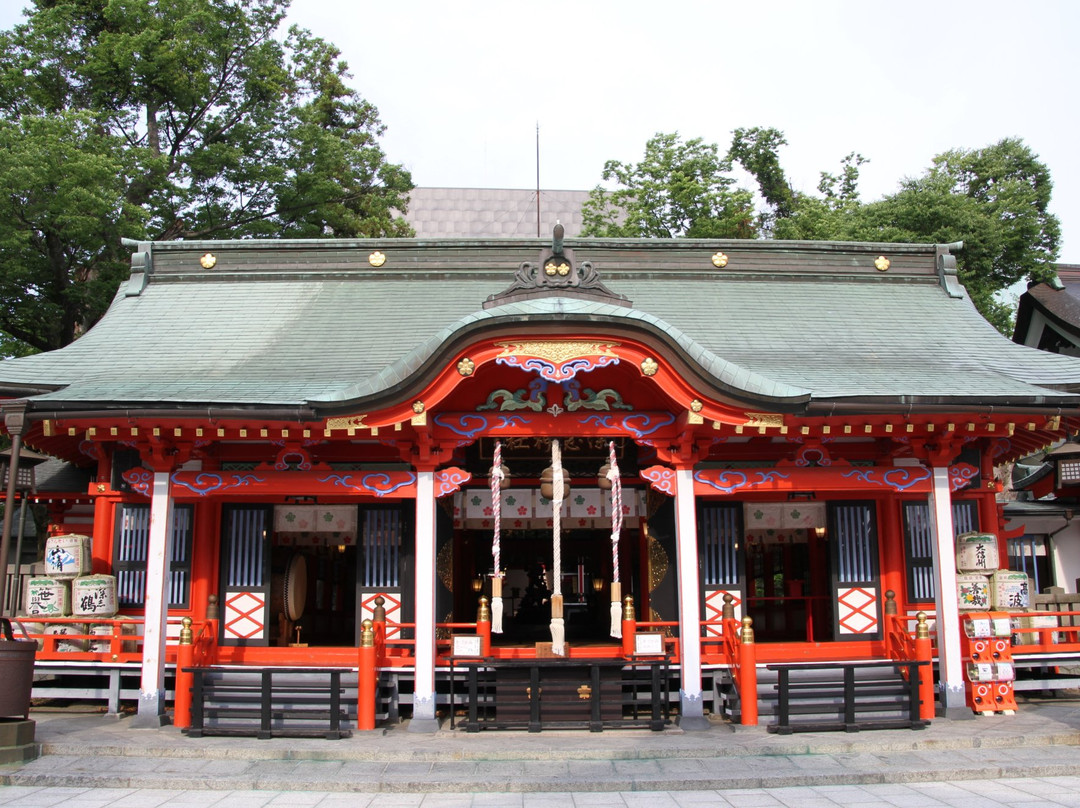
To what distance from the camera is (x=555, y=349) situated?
10383 millimetres

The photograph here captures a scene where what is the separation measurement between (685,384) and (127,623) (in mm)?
8214

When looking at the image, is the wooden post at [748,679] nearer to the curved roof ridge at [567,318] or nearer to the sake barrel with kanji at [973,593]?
the curved roof ridge at [567,318]

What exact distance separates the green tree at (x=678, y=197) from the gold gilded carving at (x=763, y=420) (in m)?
19.5

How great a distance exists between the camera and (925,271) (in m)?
15.7

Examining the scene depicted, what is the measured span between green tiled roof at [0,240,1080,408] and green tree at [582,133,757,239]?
14235 millimetres

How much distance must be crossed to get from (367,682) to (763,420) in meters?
5.76

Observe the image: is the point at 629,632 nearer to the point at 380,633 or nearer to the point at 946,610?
the point at 380,633

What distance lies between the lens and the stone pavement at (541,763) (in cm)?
842

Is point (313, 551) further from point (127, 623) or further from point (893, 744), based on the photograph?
point (893, 744)

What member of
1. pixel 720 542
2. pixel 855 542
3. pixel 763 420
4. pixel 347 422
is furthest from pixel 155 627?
pixel 855 542

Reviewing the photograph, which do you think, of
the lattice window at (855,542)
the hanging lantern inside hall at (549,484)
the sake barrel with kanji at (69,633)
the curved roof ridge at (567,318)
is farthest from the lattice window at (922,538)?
the sake barrel with kanji at (69,633)

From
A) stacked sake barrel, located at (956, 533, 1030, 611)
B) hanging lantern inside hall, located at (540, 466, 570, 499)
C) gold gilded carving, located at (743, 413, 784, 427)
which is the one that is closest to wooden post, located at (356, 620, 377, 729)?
hanging lantern inside hall, located at (540, 466, 570, 499)

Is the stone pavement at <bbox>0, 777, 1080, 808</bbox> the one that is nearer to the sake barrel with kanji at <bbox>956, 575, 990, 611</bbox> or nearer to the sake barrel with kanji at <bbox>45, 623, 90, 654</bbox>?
the sake barrel with kanji at <bbox>956, 575, 990, 611</bbox>

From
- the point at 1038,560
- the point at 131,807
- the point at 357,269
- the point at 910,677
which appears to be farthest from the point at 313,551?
the point at 1038,560
